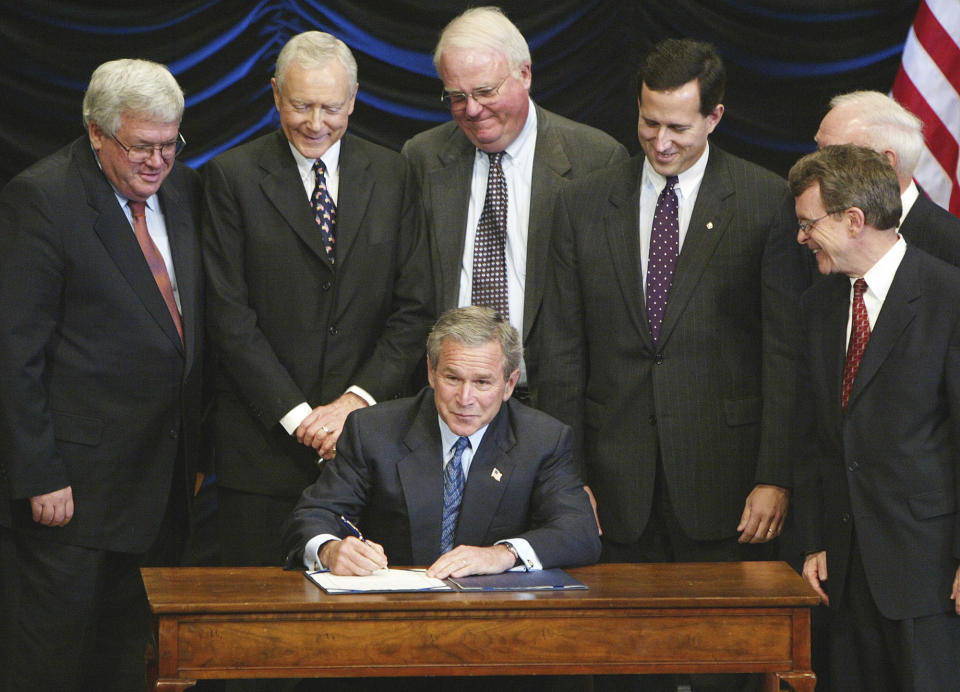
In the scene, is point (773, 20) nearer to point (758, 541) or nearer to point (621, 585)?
point (758, 541)

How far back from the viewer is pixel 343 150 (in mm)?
4238

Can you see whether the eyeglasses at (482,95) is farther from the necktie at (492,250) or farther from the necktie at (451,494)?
the necktie at (451,494)

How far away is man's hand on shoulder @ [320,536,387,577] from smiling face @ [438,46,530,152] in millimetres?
1432

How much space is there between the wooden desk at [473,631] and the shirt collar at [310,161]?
141cm

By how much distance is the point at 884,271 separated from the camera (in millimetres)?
3473

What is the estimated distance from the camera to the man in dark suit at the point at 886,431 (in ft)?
11.1

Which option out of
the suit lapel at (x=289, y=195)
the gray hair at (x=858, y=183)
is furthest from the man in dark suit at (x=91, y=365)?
the gray hair at (x=858, y=183)

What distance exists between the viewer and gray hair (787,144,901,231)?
11.2 ft

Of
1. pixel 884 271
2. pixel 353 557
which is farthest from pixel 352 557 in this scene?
pixel 884 271

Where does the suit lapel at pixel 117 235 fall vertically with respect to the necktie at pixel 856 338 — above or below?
above

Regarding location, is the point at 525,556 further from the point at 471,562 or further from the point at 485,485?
the point at 485,485

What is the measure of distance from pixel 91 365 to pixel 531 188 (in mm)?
1389

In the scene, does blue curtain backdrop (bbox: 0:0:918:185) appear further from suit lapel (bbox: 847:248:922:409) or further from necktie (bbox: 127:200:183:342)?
suit lapel (bbox: 847:248:922:409)

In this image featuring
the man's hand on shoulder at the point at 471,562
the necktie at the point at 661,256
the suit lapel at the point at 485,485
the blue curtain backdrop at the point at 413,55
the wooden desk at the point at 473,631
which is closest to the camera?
the wooden desk at the point at 473,631
